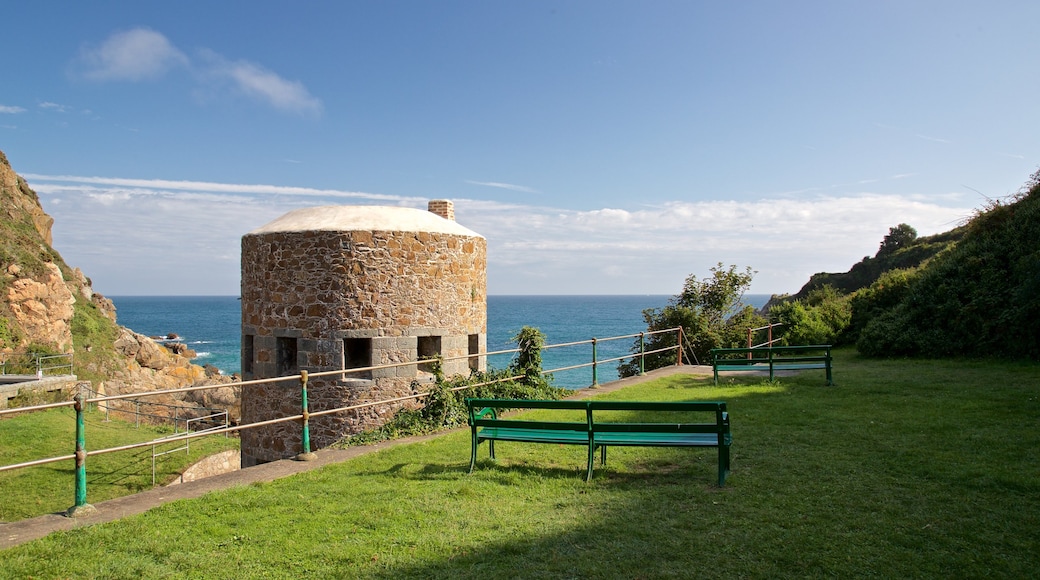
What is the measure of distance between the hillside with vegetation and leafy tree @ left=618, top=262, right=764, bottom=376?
1382 mm

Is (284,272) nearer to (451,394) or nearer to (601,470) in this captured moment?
(451,394)

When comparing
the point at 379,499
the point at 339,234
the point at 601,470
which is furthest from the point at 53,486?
the point at 601,470

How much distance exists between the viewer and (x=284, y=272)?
1135 cm

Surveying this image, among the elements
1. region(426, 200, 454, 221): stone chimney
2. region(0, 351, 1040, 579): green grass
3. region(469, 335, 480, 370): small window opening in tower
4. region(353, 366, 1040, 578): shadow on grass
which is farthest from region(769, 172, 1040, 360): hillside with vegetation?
region(426, 200, 454, 221): stone chimney

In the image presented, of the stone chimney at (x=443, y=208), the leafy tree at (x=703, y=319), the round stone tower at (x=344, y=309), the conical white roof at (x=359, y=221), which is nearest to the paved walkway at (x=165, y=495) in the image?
the round stone tower at (x=344, y=309)

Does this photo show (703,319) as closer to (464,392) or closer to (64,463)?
(464,392)

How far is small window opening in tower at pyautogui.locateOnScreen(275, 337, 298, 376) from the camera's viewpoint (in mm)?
11586

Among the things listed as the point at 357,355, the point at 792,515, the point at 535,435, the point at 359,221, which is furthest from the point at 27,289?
the point at 792,515

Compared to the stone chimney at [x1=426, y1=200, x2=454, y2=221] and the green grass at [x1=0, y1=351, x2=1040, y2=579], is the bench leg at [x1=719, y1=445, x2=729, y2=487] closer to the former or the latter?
the green grass at [x1=0, y1=351, x2=1040, y2=579]

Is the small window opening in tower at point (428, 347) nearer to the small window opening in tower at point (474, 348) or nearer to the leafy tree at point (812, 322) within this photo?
the small window opening in tower at point (474, 348)

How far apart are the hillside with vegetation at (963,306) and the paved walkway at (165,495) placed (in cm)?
1213

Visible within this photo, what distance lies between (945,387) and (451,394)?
7.72 meters

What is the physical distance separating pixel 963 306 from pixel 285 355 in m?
14.5

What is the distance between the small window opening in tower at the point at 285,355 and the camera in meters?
11.6
